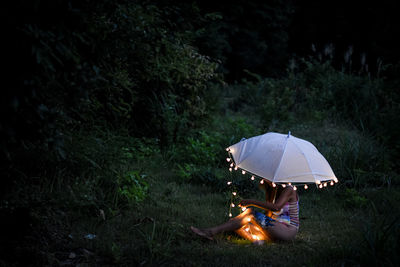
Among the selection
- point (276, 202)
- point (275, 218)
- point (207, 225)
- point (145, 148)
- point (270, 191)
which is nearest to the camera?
point (276, 202)

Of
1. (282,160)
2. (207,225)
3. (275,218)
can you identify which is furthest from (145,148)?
(282,160)

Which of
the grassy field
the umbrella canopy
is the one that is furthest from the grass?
the umbrella canopy

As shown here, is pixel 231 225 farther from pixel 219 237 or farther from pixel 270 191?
pixel 270 191

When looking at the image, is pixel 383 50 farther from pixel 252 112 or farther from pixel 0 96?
pixel 0 96

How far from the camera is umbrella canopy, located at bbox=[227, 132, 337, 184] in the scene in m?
3.91

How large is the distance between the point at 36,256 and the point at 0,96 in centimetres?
173

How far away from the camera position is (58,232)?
399cm

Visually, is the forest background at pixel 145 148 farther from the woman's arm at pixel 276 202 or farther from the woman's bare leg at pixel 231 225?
the woman's arm at pixel 276 202

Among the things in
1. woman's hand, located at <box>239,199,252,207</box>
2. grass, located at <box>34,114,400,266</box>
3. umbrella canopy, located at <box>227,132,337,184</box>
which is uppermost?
umbrella canopy, located at <box>227,132,337,184</box>

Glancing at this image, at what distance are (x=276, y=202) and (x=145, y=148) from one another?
3482 millimetres

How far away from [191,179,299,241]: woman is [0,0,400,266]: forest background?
142mm

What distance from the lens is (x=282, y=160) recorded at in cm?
397

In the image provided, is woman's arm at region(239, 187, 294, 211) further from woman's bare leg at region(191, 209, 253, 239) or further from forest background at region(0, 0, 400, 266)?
forest background at region(0, 0, 400, 266)

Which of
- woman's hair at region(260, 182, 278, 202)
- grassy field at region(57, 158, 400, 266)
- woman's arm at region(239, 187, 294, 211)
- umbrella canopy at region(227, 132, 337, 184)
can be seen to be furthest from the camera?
woman's hair at region(260, 182, 278, 202)
